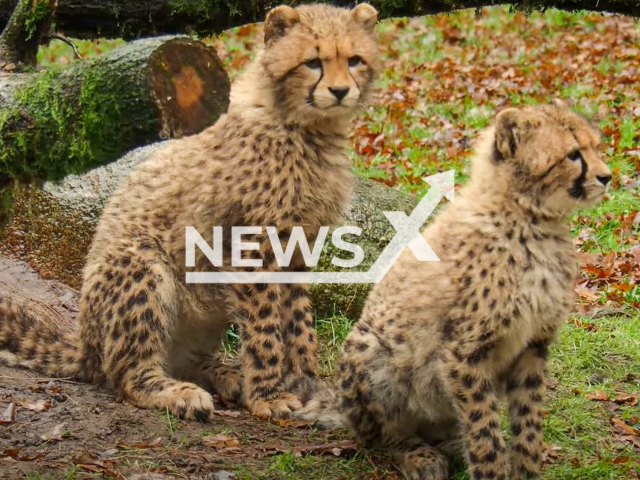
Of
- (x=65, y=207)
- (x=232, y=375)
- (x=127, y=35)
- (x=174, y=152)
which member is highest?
(x=127, y=35)

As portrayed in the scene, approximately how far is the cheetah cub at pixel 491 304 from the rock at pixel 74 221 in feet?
6.81

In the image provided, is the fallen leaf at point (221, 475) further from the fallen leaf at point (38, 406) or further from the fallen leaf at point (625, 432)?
the fallen leaf at point (625, 432)

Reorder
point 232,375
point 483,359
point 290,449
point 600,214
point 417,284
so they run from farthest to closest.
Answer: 1. point 600,214
2. point 232,375
3. point 290,449
4. point 417,284
5. point 483,359

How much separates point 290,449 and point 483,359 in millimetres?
1109

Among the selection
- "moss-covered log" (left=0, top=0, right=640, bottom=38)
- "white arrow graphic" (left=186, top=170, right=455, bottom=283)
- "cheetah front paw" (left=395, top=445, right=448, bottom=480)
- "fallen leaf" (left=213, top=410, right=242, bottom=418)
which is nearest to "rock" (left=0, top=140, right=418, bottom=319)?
"white arrow graphic" (left=186, top=170, right=455, bottom=283)

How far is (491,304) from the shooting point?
3943 mm

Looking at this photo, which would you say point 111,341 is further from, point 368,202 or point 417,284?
point 368,202

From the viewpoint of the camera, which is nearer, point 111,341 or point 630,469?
point 630,469

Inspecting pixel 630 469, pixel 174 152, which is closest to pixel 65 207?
pixel 174 152

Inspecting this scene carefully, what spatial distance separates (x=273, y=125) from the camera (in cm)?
510

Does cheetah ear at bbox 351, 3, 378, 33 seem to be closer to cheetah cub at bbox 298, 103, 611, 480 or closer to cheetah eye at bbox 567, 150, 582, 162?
cheetah cub at bbox 298, 103, 611, 480

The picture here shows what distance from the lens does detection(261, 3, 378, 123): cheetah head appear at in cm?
479

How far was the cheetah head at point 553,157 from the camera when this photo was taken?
396cm

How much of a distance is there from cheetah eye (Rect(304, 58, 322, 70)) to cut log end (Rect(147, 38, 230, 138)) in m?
0.51
